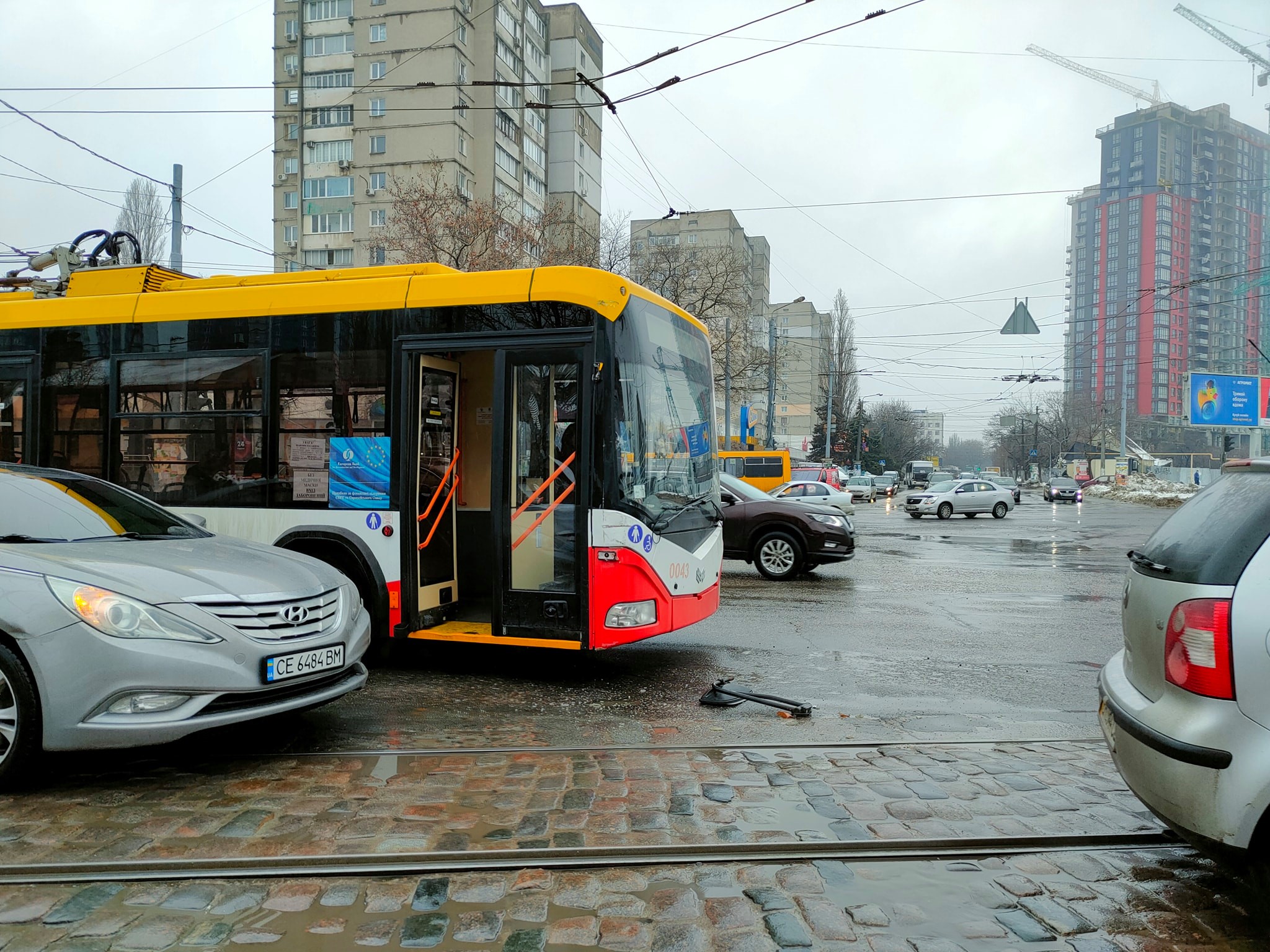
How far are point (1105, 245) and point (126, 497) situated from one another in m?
146

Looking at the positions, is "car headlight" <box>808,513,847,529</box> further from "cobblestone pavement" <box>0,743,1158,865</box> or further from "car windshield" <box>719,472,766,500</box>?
"cobblestone pavement" <box>0,743,1158,865</box>

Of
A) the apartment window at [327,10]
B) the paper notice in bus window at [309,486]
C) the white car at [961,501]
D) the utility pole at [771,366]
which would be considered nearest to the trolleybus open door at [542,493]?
the paper notice in bus window at [309,486]

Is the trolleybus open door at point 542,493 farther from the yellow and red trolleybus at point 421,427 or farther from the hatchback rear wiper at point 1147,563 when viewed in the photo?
the hatchback rear wiper at point 1147,563

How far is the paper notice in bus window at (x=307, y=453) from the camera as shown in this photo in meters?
7.00

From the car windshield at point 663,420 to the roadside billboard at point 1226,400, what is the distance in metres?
45.8

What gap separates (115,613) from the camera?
416 cm

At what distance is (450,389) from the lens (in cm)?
728

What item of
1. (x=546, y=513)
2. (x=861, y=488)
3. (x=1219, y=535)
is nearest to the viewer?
(x=1219, y=535)

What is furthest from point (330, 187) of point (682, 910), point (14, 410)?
point (682, 910)

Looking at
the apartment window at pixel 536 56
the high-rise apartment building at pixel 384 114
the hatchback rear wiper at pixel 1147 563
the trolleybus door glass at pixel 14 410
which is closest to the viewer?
the hatchback rear wiper at pixel 1147 563

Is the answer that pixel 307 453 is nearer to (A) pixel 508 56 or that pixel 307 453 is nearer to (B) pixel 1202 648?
(B) pixel 1202 648

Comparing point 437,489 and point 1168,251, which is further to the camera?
point 1168,251

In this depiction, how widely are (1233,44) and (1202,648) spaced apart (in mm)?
134379

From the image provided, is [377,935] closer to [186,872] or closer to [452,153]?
[186,872]
